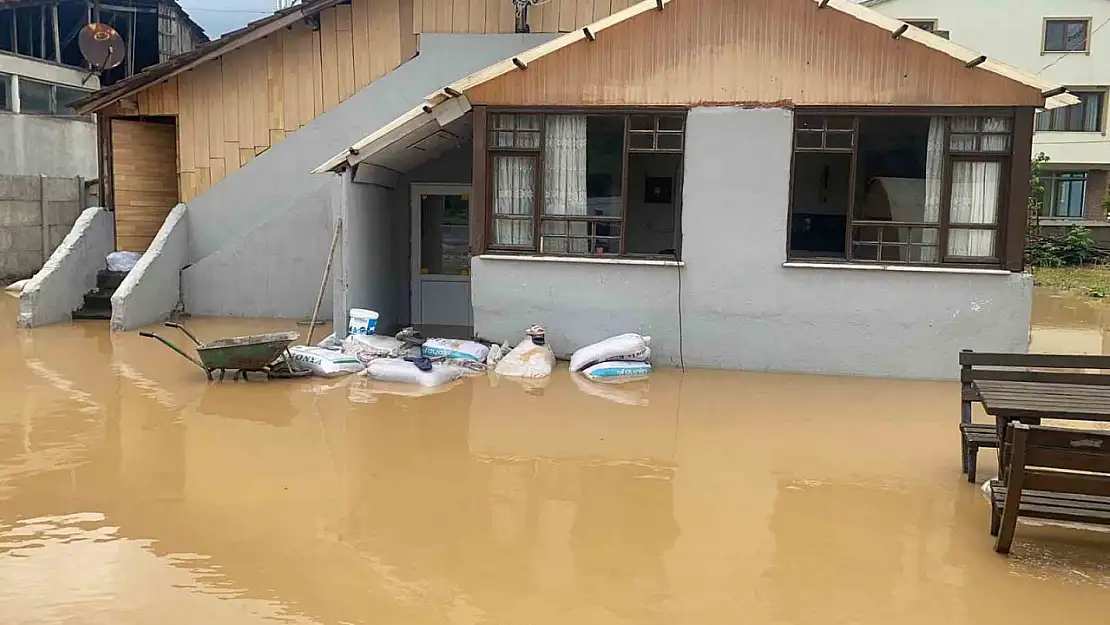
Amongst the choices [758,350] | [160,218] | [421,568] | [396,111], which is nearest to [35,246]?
[160,218]

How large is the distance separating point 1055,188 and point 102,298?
106 ft

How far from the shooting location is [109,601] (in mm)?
4199

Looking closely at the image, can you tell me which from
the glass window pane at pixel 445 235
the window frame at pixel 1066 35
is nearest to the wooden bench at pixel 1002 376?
the glass window pane at pixel 445 235

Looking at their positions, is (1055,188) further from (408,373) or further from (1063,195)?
(408,373)

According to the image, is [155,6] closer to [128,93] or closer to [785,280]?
[128,93]

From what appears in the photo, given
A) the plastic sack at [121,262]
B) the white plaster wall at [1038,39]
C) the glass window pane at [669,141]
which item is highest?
the white plaster wall at [1038,39]

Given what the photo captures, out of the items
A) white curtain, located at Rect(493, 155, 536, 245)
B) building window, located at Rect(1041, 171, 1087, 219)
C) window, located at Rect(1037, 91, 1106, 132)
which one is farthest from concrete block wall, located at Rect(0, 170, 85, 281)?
building window, located at Rect(1041, 171, 1087, 219)

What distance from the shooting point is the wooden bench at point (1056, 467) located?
4449 mm

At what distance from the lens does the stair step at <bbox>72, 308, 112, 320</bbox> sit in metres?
13.1

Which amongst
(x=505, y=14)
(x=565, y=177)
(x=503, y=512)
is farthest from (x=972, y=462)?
(x=505, y=14)

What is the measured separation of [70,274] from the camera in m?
13.1

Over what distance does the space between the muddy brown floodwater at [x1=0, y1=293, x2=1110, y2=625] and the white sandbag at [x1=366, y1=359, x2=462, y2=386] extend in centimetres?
41

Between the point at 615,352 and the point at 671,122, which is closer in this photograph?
the point at 615,352

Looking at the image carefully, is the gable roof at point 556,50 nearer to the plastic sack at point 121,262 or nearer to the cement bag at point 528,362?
the cement bag at point 528,362
